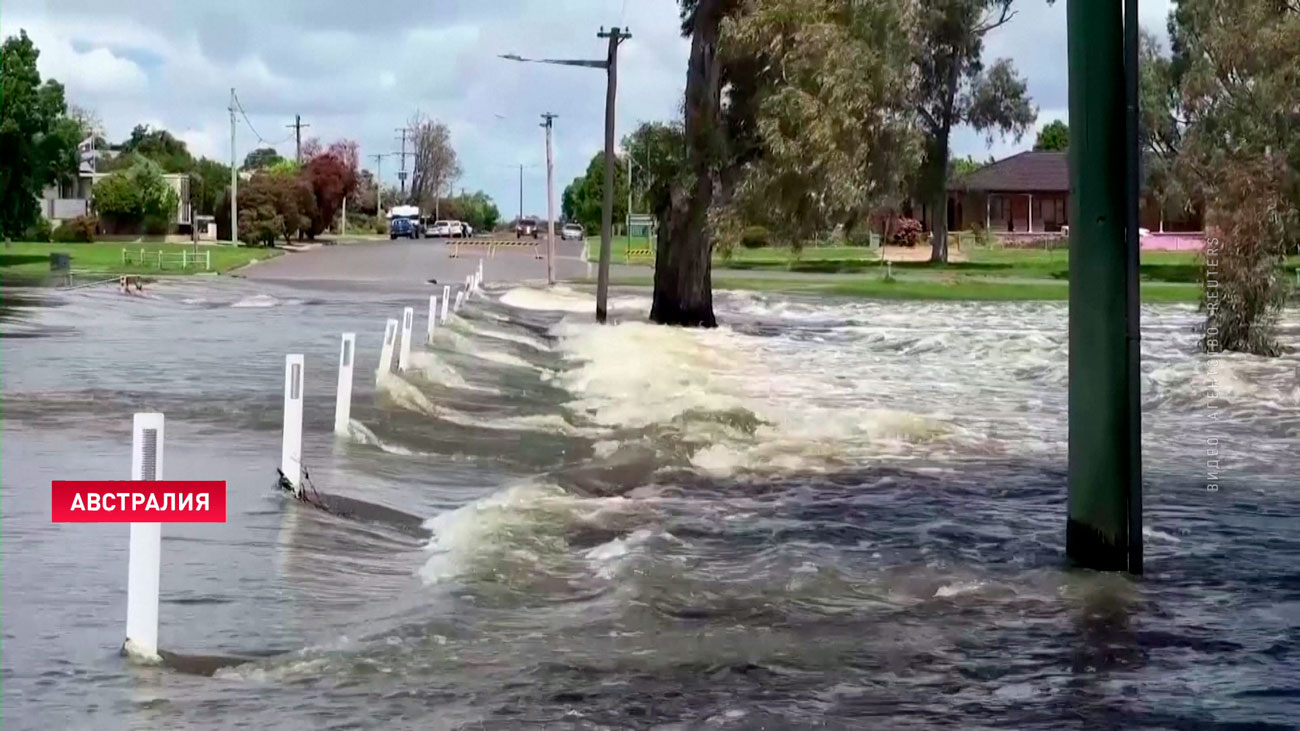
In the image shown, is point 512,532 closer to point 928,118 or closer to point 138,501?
point 138,501

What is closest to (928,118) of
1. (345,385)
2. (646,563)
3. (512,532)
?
(345,385)

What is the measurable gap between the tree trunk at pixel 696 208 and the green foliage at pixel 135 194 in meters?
51.4

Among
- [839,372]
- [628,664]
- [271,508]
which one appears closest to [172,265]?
[839,372]

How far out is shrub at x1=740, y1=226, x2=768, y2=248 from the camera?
35.7m

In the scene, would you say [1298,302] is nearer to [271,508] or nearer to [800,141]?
[800,141]

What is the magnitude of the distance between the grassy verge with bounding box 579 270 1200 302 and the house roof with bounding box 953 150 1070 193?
9140 millimetres

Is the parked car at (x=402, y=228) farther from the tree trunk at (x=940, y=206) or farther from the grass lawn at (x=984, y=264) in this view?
the tree trunk at (x=940, y=206)

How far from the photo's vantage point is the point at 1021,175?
41.9 meters

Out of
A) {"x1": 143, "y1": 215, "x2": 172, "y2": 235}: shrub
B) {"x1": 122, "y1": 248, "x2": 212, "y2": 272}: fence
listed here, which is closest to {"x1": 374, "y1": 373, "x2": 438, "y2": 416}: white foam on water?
{"x1": 122, "y1": 248, "x2": 212, "y2": 272}: fence

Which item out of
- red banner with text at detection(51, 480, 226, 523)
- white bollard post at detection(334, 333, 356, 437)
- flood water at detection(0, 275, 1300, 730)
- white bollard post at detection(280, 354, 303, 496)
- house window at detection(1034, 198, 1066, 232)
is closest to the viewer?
red banner with text at detection(51, 480, 226, 523)

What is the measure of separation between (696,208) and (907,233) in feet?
46.5

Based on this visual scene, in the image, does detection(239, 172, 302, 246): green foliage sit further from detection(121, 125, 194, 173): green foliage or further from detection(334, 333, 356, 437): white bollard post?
detection(334, 333, 356, 437): white bollard post

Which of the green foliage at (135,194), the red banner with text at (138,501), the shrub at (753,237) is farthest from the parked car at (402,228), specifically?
the red banner with text at (138,501)

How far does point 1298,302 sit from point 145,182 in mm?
63491
